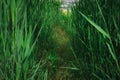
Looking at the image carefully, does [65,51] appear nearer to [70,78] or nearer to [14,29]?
[70,78]

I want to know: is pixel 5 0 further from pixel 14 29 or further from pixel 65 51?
pixel 65 51

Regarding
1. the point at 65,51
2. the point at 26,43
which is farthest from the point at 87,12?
the point at 26,43

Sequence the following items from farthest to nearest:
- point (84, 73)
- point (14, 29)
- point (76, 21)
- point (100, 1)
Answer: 1. point (76, 21)
2. point (84, 73)
3. point (100, 1)
4. point (14, 29)

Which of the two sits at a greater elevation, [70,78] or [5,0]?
[5,0]

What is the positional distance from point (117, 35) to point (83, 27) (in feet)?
2.73

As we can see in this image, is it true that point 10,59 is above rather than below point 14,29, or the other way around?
below

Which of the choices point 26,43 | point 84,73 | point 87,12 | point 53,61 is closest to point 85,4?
point 87,12

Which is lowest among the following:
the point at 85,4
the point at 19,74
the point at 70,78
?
the point at 70,78

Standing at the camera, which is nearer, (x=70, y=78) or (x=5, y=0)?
(x=5, y=0)

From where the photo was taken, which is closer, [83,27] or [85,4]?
[83,27]

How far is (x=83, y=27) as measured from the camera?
2357 mm

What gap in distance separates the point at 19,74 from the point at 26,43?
0.17 meters

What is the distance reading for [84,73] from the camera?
2.04 m

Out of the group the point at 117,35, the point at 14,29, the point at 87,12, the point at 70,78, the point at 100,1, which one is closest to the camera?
the point at 117,35
